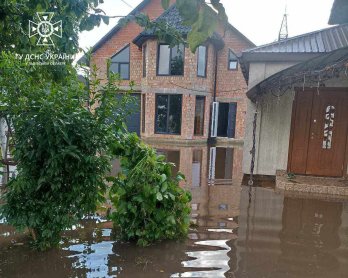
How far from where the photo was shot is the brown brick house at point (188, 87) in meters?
15.5

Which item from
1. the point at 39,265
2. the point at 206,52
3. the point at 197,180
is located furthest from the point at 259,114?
the point at 206,52

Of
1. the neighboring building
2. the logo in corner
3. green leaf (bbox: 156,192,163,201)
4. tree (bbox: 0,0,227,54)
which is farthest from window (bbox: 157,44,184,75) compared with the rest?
green leaf (bbox: 156,192,163,201)

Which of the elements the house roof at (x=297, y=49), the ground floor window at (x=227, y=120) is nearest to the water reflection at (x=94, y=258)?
the house roof at (x=297, y=49)

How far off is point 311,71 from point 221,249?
3526mm

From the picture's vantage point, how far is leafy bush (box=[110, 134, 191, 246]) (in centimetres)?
381

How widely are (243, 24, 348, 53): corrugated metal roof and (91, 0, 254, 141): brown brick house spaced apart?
701 centimetres

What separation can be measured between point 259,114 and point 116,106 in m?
5.10

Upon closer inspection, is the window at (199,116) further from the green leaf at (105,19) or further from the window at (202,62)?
the green leaf at (105,19)

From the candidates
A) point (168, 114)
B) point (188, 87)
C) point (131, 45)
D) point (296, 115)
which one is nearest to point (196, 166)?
point (296, 115)

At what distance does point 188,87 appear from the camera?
50.6 feet

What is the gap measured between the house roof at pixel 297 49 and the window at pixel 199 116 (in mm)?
8095

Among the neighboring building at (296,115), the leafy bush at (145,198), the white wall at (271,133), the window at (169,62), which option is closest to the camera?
the leafy bush at (145,198)

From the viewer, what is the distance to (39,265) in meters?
3.37

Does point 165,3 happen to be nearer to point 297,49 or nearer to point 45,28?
point 45,28
